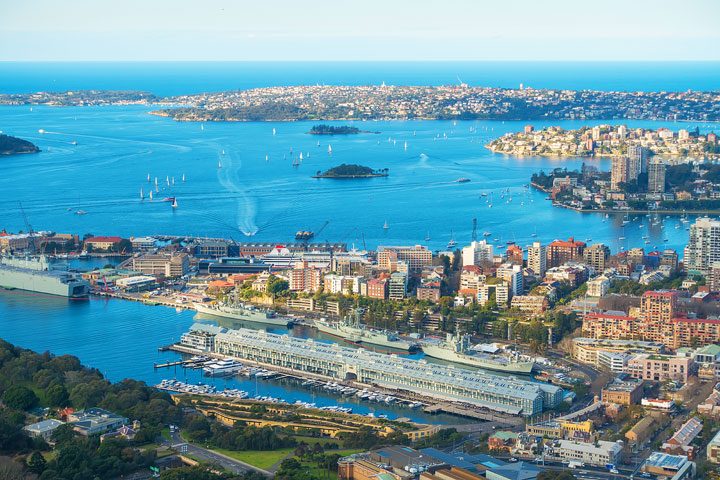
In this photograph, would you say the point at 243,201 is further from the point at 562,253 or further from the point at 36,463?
the point at 36,463

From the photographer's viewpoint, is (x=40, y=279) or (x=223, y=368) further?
(x=40, y=279)

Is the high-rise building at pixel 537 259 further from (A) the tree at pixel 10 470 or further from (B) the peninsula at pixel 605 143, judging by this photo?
(B) the peninsula at pixel 605 143

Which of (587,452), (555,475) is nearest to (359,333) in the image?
(587,452)

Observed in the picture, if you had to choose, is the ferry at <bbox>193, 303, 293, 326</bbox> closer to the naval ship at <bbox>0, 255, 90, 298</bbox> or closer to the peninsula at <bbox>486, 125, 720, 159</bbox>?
the naval ship at <bbox>0, 255, 90, 298</bbox>

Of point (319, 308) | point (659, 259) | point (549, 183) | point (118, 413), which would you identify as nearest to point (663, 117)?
point (549, 183)


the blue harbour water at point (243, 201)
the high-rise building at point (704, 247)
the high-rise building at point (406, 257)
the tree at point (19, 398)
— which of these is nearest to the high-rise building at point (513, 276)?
the high-rise building at point (406, 257)

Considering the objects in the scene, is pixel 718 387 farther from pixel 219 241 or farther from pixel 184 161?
pixel 184 161

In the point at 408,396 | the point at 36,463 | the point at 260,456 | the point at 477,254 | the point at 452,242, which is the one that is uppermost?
the point at 36,463
